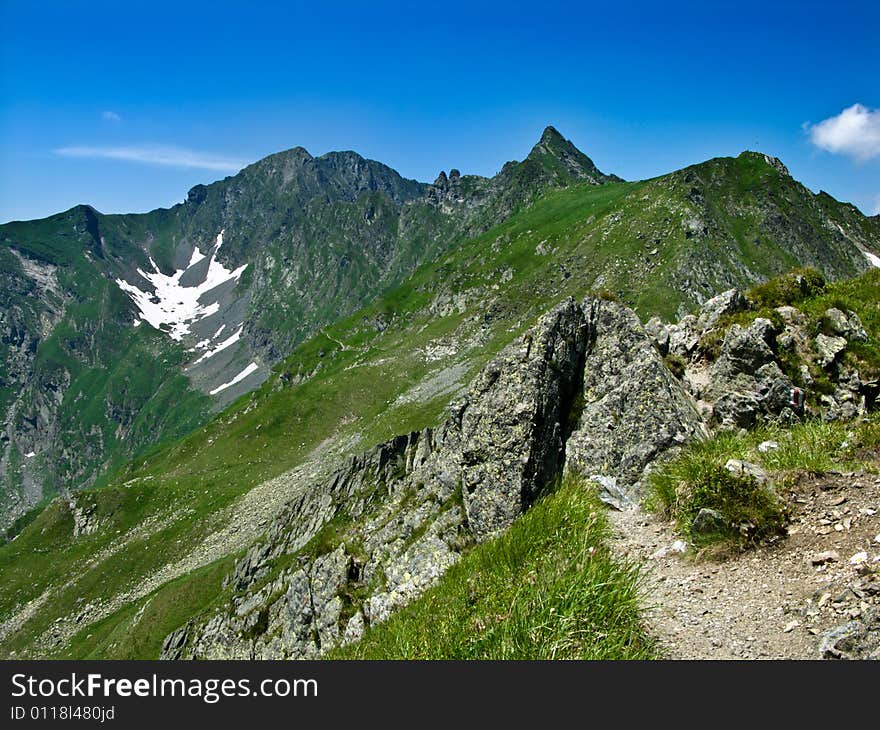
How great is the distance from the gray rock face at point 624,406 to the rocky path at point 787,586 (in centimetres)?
597

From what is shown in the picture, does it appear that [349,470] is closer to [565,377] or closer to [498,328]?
[565,377]

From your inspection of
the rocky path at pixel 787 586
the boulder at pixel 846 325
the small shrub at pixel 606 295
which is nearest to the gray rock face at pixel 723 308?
the small shrub at pixel 606 295

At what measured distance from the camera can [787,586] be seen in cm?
670

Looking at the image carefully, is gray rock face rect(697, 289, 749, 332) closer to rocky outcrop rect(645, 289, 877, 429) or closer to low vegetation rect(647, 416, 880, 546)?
rocky outcrop rect(645, 289, 877, 429)

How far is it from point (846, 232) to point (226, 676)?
812ft

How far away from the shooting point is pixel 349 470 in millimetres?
53281

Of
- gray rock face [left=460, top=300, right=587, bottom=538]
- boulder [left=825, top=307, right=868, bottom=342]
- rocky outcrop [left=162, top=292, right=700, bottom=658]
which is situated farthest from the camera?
gray rock face [left=460, top=300, right=587, bottom=538]

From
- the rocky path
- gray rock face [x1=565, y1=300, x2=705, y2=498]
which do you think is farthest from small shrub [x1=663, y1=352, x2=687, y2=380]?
the rocky path

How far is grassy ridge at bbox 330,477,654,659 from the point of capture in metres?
5.70

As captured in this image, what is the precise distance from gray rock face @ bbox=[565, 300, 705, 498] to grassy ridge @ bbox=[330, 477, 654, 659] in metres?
6.22

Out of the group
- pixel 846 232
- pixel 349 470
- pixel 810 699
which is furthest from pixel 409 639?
pixel 846 232

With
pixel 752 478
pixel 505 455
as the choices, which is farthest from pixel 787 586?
pixel 505 455

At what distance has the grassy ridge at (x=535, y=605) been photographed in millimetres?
5703

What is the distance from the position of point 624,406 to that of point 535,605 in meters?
14.3
